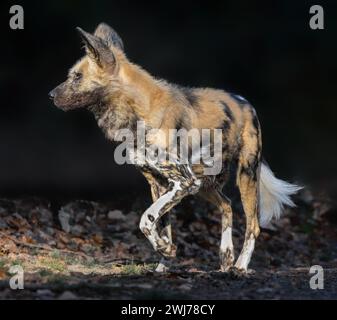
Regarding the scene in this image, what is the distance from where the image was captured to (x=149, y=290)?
5.36 meters

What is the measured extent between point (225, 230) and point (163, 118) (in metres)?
1.27

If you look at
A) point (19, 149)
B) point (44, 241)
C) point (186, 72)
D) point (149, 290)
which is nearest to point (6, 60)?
point (19, 149)

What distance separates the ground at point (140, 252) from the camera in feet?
18.0

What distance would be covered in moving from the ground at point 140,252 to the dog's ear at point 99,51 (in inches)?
61.6

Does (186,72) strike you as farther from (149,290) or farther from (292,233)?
(149,290)

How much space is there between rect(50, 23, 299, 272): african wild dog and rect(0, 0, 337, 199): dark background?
3.13 meters

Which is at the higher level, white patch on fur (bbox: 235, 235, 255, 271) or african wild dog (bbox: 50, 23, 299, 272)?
african wild dog (bbox: 50, 23, 299, 272)

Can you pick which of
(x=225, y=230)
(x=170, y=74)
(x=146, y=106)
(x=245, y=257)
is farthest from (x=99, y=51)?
(x=170, y=74)

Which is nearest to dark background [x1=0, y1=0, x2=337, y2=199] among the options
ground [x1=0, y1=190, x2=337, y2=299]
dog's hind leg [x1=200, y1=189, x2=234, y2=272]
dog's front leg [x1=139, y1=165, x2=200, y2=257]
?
ground [x1=0, y1=190, x2=337, y2=299]

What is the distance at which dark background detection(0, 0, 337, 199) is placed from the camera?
1091 centimetres

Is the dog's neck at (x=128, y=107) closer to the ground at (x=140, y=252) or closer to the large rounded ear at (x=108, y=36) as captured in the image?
the large rounded ear at (x=108, y=36)

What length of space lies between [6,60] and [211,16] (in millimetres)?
3210

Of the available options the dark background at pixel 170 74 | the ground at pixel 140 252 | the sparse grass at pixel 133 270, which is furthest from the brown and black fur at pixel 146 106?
the dark background at pixel 170 74

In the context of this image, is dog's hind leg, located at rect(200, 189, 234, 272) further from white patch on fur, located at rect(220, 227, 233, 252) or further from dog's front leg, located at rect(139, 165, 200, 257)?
dog's front leg, located at rect(139, 165, 200, 257)
